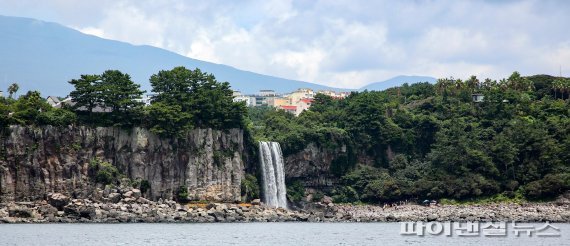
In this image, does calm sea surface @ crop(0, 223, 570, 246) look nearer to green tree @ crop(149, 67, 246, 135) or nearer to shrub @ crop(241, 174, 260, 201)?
shrub @ crop(241, 174, 260, 201)

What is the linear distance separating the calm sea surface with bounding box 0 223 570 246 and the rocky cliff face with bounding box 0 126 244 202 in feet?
35.2

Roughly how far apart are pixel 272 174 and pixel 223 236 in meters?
36.2

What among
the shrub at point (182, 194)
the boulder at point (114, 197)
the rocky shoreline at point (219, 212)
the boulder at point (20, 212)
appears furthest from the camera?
the shrub at point (182, 194)

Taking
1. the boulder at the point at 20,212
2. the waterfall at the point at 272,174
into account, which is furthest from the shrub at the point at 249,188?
the boulder at the point at 20,212

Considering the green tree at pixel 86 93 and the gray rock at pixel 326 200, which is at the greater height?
the green tree at pixel 86 93

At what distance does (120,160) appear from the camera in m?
89.8

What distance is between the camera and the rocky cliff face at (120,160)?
84.6 meters

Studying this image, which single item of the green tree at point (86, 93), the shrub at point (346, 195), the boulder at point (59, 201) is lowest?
the boulder at point (59, 201)

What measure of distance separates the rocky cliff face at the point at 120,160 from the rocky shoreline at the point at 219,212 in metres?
2.03

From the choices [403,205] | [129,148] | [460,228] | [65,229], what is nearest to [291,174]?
[403,205]

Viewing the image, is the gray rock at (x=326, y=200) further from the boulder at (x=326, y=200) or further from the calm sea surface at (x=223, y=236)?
the calm sea surface at (x=223, y=236)

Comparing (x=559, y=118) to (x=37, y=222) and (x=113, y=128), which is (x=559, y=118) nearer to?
(x=113, y=128)

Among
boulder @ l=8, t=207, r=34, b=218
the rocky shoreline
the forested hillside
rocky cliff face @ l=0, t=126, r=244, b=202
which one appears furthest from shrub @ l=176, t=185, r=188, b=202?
the forested hillside

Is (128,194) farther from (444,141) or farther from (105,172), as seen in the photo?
(444,141)
